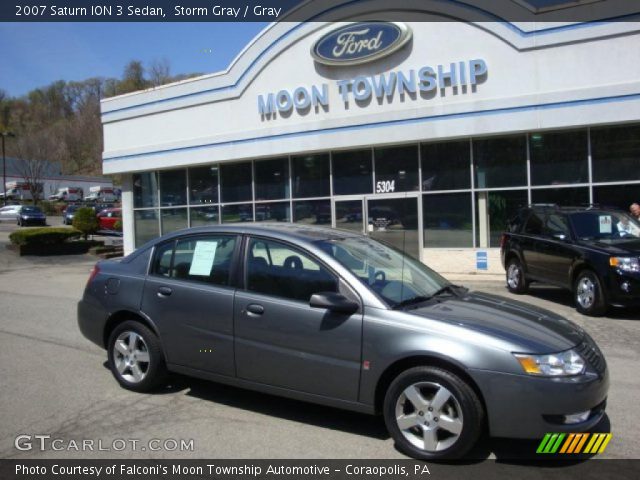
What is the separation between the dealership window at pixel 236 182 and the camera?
18094 mm

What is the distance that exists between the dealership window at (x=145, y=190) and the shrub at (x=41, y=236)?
4.35 m

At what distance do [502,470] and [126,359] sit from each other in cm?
345

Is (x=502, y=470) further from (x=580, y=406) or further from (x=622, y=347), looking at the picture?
(x=622, y=347)

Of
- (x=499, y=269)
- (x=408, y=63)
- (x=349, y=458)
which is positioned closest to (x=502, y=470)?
(x=349, y=458)

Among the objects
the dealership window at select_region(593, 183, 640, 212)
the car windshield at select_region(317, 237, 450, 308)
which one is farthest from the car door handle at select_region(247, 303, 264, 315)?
the dealership window at select_region(593, 183, 640, 212)

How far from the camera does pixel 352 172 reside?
16188 mm

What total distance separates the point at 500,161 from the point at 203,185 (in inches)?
378

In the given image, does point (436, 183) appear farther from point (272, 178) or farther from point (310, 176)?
point (272, 178)

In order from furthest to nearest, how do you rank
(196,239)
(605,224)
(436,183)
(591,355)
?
(436,183)
(605,224)
(196,239)
(591,355)

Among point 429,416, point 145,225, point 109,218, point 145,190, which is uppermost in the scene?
point 145,190

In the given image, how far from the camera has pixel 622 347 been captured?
23.3 ft

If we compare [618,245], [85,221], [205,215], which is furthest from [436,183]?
[85,221]

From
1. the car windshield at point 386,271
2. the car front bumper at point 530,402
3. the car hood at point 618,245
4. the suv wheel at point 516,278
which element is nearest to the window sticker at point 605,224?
the car hood at point 618,245

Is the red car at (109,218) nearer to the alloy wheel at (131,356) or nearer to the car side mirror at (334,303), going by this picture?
the alloy wheel at (131,356)
